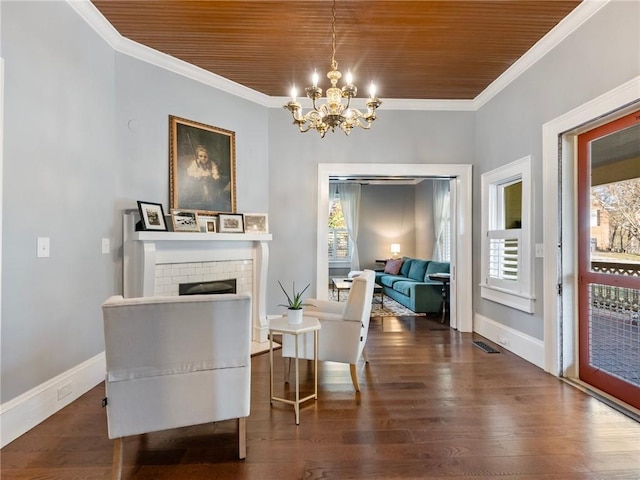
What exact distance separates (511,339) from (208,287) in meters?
3.41

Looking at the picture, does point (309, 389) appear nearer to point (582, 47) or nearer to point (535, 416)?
point (535, 416)

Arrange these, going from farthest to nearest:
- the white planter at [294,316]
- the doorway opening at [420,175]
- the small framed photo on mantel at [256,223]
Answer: the doorway opening at [420,175] < the small framed photo on mantel at [256,223] < the white planter at [294,316]

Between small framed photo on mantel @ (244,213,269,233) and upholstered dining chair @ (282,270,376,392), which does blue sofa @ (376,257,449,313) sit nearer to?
small framed photo on mantel @ (244,213,269,233)

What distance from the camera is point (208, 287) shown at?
3.85 meters

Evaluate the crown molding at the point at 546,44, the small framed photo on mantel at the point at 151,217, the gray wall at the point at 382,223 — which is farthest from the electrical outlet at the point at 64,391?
the gray wall at the point at 382,223

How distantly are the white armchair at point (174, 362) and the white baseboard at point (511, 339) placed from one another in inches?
114

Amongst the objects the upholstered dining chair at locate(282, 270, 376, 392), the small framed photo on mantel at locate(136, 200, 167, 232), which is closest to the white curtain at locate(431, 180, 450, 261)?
the upholstered dining chair at locate(282, 270, 376, 392)

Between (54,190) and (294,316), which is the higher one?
(54,190)

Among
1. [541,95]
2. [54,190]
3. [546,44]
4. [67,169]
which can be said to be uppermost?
[546,44]

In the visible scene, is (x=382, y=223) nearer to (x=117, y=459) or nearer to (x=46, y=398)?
(x=46, y=398)

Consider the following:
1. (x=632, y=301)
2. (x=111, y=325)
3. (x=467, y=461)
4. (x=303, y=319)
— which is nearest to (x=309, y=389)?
(x=303, y=319)

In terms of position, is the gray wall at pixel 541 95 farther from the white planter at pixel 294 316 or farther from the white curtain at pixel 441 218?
the white curtain at pixel 441 218

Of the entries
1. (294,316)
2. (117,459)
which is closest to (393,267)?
(294,316)

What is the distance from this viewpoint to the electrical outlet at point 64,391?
2435 mm
